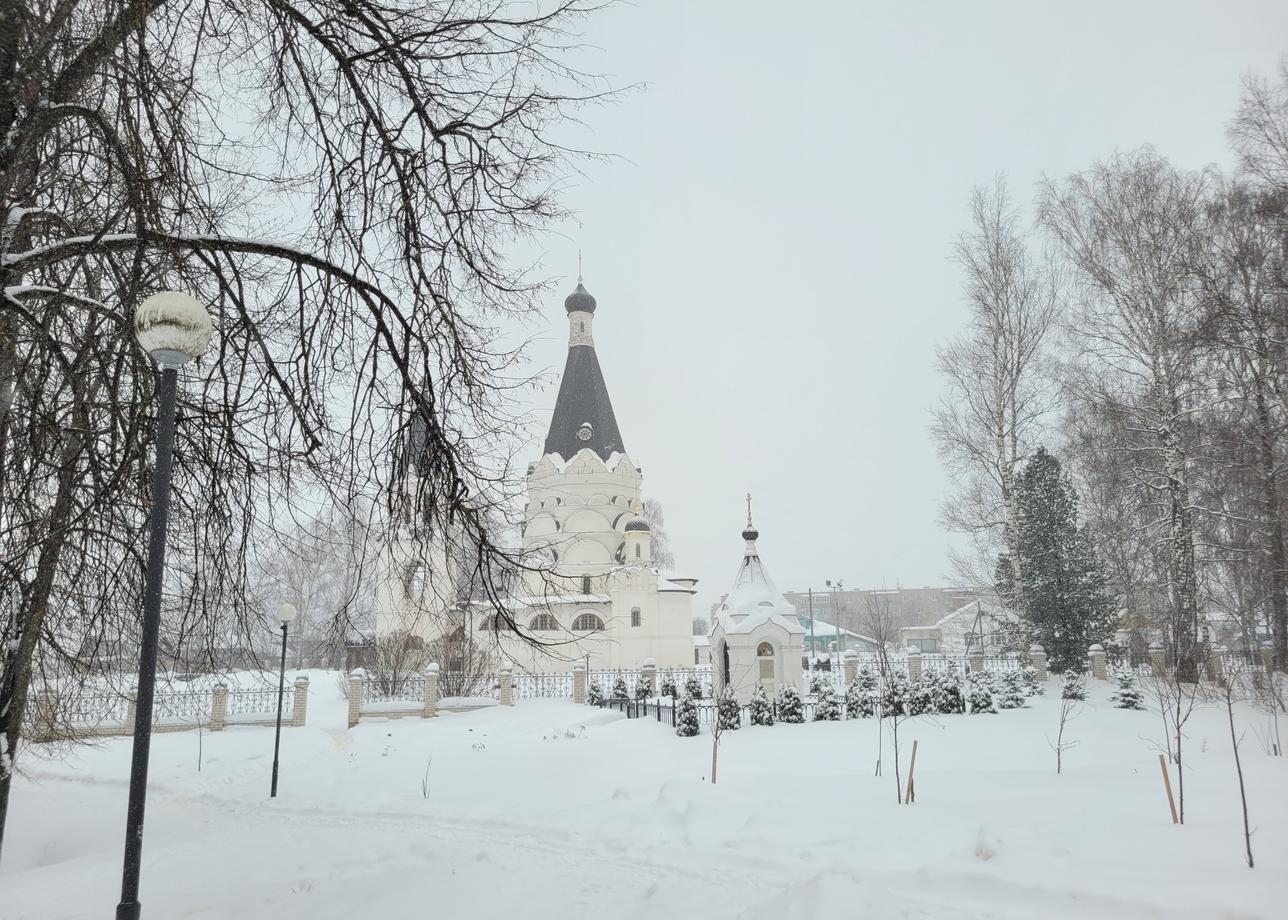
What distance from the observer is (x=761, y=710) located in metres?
18.3

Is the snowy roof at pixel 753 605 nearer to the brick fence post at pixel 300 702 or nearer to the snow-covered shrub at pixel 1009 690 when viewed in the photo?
the snow-covered shrub at pixel 1009 690

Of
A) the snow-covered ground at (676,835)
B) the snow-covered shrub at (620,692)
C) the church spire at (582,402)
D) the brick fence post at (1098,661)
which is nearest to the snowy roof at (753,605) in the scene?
the snow-covered shrub at (620,692)

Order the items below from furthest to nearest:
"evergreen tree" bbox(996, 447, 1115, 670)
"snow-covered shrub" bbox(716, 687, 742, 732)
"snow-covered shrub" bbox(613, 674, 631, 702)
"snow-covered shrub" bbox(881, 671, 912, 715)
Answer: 1. "evergreen tree" bbox(996, 447, 1115, 670)
2. "snow-covered shrub" bbox(613, 674, 631, 702)
3. "snow-covered shrub" bbox(881, 671, 912, 715)
4. "snow-covered shrub" bbox(716, 687, 742, 732)

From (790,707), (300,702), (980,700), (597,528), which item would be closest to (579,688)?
(790,707)

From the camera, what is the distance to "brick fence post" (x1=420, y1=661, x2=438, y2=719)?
21156 millimetres

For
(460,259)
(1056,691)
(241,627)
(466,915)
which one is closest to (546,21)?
(460,259)

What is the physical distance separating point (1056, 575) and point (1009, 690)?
5978 millimetres

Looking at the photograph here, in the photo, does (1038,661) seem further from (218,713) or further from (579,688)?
(218,713)

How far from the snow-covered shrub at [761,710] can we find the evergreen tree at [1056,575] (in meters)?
9.11

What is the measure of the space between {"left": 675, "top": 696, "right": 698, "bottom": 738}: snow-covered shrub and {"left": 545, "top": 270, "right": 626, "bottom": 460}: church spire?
27.1 meters

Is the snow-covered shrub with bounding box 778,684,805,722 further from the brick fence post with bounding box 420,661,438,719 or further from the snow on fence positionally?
the snow on fence

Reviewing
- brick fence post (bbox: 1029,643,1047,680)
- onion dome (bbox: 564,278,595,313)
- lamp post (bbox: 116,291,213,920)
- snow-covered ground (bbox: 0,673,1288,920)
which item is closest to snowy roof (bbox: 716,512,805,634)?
snow-covered ground (bbox: 0,673,1288,920)

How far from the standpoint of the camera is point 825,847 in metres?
7.17

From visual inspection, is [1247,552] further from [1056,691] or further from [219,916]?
[219,916]
